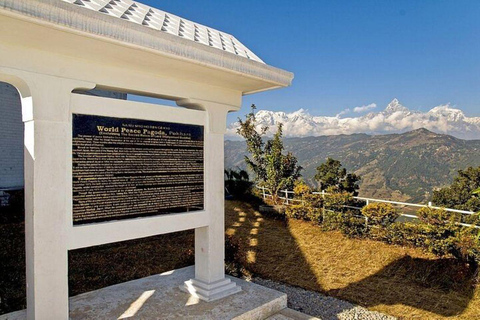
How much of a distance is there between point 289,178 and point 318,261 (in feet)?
17.5

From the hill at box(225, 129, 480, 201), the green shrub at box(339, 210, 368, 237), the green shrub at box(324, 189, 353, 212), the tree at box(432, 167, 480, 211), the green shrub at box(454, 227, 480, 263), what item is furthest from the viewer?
the hill at box(225, 129, 480, 201)

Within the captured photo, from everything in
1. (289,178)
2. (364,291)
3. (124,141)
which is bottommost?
(364,291)

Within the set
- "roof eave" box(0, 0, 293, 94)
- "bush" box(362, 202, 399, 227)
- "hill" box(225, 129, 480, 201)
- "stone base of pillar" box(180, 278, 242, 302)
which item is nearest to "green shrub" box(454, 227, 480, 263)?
"bush" box(362, 202, 399, 227)

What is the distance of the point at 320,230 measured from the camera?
31.3 feet

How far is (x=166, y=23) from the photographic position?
12.6ft

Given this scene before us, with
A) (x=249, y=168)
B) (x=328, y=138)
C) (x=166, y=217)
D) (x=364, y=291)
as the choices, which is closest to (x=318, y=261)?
(x=364, y=291)

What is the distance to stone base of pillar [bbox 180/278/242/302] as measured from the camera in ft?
14.0

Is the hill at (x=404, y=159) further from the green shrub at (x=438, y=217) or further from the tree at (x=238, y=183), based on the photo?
the green shrub at (x=438, y=217)

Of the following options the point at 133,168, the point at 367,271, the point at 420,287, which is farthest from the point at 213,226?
the point at 420,287

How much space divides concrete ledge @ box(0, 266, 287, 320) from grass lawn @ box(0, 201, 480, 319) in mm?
1512

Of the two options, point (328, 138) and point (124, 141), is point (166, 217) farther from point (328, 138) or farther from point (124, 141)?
point (328, 138)

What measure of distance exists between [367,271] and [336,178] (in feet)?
16.6

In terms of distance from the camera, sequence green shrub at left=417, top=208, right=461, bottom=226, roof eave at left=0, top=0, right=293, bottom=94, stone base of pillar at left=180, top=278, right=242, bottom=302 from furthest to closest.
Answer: green shrub at left=417, top=208, right=461, bottom=226 < stone base of pillar at left=180, top=278, right=242, bottom=302 < roof eave at left=0, top=0, right=293, bottom=94

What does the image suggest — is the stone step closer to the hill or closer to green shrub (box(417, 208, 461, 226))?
green shrub (box(417, 208, 461, 226))
